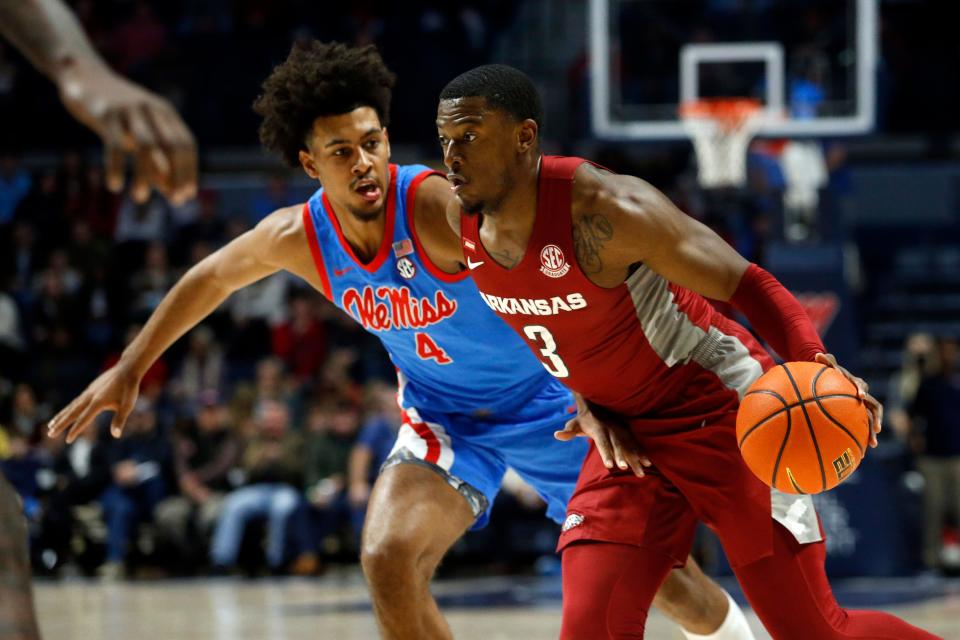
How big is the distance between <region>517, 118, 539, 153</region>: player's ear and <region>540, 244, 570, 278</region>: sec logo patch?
275 mm

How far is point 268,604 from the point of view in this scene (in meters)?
9.11

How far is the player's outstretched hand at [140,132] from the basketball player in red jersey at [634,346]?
1184mm

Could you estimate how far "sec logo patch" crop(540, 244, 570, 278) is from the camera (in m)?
3.74

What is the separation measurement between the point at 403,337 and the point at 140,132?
2.12 metres

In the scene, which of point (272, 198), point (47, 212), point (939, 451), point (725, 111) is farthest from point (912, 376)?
point (47, 212)

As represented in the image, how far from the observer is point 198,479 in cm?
1125

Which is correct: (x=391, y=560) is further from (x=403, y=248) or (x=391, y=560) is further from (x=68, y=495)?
(x=68, y=495)

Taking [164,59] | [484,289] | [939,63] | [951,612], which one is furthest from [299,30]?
[484,289]

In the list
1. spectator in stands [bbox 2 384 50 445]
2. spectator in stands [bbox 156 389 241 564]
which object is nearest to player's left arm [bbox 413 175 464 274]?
spectator in stands [bbox 156 389 241 564]

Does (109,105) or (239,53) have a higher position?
(239,53)

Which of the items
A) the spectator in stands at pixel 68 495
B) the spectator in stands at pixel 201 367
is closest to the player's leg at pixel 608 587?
the spectator in stands at pixel 68 495

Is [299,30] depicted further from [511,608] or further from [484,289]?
[484,289]

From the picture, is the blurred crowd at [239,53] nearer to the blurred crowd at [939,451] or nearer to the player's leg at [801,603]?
the blurred crowd at [939,451]

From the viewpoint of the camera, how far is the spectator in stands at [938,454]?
10086mm
